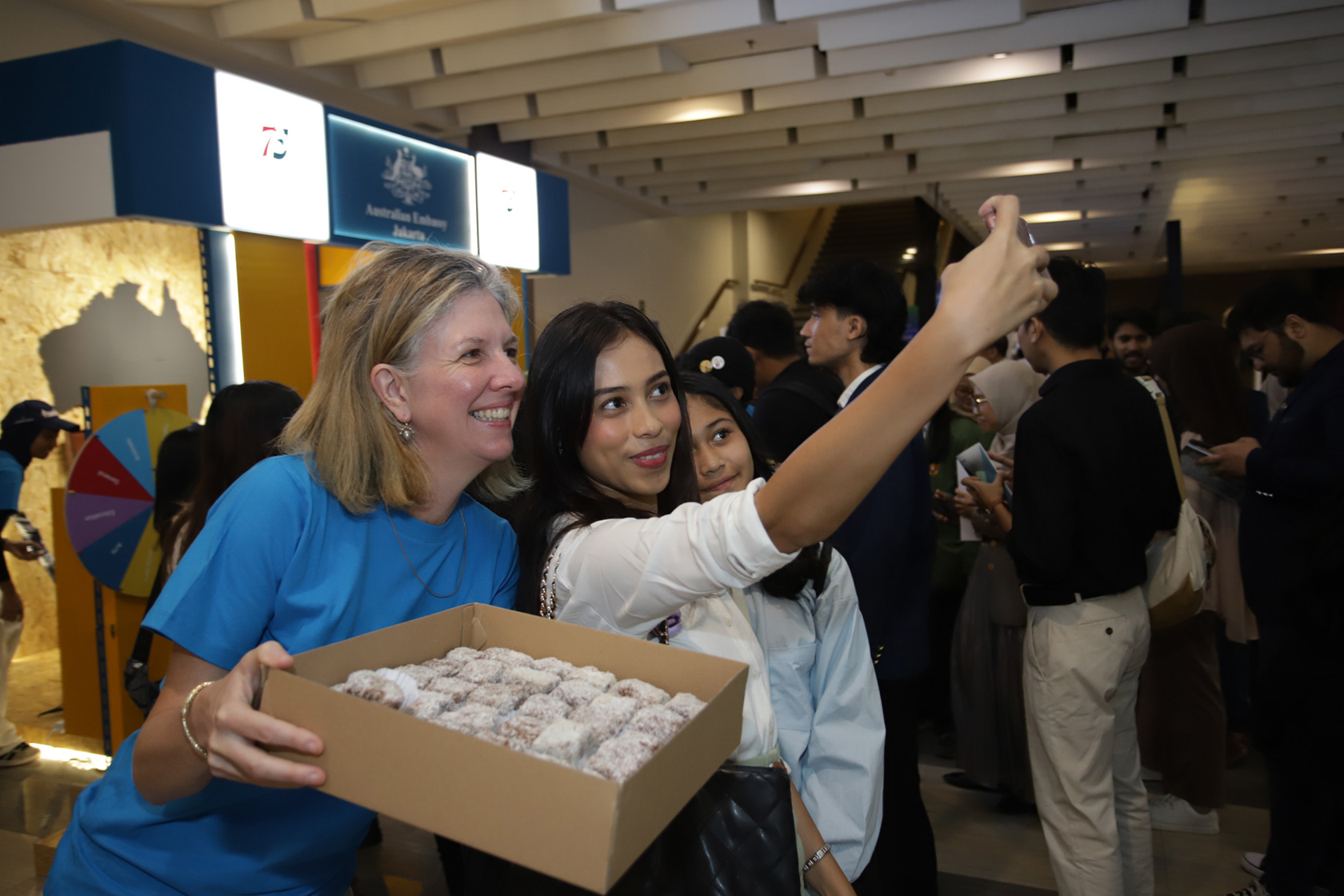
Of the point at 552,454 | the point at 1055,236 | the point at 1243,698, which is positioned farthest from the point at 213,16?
the point at 1055,236

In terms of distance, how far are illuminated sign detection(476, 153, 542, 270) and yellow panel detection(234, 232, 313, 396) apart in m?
1.53

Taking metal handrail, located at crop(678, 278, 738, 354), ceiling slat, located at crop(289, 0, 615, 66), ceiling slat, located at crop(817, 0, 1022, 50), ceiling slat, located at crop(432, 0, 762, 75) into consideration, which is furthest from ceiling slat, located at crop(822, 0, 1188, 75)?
metal handrail, located at crop(678, 278, 738, 354)

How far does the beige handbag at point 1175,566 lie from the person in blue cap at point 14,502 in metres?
4.77

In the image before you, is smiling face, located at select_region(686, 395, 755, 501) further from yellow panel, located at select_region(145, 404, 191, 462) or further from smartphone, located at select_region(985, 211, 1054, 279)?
yellow panel, located at select_region(145, 404, 191, 462)

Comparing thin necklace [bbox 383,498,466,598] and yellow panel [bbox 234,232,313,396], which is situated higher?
yellow panel [bbox 234,232,313,396]

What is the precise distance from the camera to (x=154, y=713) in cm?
114

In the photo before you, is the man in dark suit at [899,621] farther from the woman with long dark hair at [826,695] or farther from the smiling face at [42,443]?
the smiling face at [42,443]

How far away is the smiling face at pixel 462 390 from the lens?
1278 mm

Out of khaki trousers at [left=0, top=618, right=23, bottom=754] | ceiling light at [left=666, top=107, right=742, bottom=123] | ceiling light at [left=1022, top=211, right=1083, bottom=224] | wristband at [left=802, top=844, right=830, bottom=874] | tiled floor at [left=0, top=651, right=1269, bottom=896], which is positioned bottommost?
tiled floor at [left=0, top=651, right=1269, bottom=896]

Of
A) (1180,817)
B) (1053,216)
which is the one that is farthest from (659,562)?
(1053,216)

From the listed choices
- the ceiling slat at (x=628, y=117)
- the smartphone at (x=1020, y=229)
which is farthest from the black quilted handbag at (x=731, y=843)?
the ceiling slat at (x=628, y=117)

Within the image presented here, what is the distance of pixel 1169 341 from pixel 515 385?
358 cm

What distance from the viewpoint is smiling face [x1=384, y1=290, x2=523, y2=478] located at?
1.28 meters

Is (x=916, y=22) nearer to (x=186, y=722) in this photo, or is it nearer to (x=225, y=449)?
(x=225, y=449)
